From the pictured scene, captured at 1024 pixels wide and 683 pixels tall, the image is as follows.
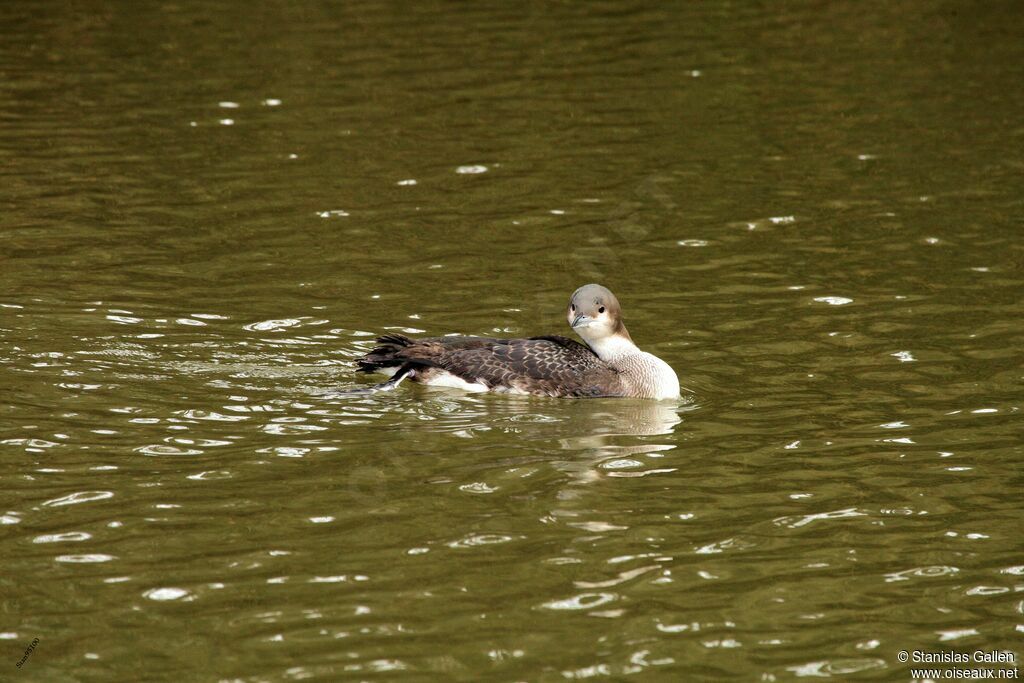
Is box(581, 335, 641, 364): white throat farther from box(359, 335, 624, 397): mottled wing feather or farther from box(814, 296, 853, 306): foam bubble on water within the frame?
box(814, 296, 853, 306): foam bubble on water

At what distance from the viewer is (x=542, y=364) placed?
42.3 feet

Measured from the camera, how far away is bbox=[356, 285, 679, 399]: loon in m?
12.9

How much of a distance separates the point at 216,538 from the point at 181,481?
1.07 metres

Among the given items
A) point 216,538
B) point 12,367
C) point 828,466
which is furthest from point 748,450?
point 12,367

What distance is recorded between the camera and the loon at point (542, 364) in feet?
42.2

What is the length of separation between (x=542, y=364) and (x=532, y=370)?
105mm

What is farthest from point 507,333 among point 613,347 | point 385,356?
point 385,356

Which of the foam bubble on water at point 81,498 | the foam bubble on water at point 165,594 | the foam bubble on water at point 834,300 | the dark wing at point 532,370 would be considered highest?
the foam bubble on water at point 834,300

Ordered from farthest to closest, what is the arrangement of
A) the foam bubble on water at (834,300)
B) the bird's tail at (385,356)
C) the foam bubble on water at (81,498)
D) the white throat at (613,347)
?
the foam bubble on water at (834,300), the white throat at (613,347), the bird's tail at (385,356), the foam bubble on water at (81,498)

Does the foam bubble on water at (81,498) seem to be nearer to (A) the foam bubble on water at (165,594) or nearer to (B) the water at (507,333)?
(B) the water at (507,333)

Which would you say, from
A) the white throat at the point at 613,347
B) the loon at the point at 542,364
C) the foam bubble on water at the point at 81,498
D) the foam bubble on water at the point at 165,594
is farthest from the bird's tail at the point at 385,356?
the foam bubble on water at the point at 165,594

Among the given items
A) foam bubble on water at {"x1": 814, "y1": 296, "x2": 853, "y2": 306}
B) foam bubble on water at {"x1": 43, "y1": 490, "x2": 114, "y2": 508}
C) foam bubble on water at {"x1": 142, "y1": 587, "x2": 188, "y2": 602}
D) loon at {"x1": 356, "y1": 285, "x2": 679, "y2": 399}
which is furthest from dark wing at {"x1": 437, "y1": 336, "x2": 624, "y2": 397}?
foam bubble on water at {"x1": 142, "y1": 587, "x2": 188, "y2": 602}

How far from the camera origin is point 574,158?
20.5m

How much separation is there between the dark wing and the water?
227 mm
